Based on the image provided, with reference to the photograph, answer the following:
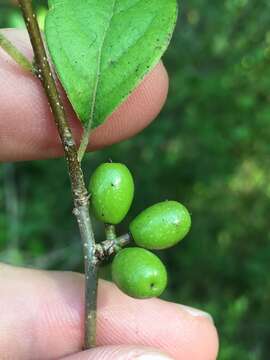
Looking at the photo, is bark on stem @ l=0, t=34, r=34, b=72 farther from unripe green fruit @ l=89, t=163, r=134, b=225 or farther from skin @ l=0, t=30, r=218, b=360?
unripe green fruit @ l=89, t=163, r=134, b=225

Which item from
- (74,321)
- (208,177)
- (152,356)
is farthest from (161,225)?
(208,177)

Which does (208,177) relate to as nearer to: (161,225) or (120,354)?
(120,354)

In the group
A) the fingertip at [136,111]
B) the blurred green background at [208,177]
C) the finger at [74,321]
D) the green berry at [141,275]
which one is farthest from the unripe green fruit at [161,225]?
the blurred green background at [208,177]

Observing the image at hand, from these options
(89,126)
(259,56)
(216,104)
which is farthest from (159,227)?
(216,104)

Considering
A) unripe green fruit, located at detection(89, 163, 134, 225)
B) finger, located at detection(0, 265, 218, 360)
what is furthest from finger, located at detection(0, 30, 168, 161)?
finger, located at detection(0, 265, 218, 360)

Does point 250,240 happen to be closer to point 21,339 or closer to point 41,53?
point 21,339

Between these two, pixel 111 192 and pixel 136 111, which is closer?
pixel 111 192

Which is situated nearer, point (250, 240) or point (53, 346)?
point (53, 346)
